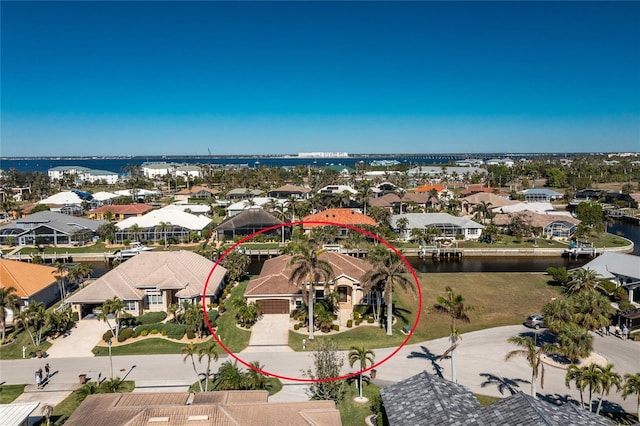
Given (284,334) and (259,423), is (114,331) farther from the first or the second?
(259,423)

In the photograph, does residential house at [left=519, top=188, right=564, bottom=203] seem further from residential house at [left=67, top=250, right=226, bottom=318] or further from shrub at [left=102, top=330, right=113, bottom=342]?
shrub at [left=102, top=330, right=113, bottom=342]

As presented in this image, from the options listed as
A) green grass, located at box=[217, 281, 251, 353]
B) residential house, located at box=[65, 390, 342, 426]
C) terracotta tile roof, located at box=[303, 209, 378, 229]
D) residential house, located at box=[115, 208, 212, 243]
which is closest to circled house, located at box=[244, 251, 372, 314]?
green grass, located at box=[217, 281, 251, 353]

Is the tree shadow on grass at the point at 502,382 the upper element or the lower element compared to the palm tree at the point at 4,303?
lower

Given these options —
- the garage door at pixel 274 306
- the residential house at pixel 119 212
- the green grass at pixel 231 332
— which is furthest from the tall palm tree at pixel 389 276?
the residential house at pixel 119 212

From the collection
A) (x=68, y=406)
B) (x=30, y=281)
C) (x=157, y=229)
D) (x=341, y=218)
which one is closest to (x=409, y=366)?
(x=68, y=406)

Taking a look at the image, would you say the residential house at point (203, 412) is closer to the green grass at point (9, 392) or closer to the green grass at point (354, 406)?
the green grass at point (354, 406)

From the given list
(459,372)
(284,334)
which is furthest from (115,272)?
(459,372)
